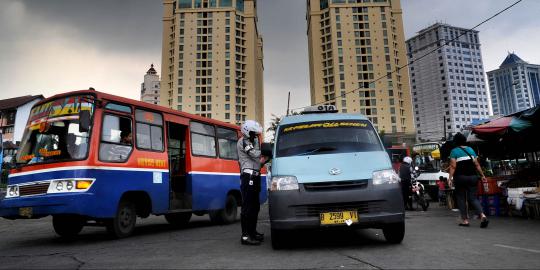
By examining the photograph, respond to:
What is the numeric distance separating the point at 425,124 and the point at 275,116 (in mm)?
111452

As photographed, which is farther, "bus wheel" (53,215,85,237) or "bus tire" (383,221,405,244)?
"bus wheel" (53,215,85,237)

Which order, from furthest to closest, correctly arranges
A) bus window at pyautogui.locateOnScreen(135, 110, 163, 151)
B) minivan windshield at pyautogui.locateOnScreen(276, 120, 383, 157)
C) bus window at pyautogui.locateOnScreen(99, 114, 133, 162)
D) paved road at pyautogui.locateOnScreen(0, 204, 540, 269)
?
bus window at pyautogui.locateOnScreen(135, 110, 163, 151) < bus window at pyautogui.locateOnScreen(99, 114, 133, 162) < minivan windshield at pyautogui.locateOnScreen(276, 120, 383, 157) < paved road at pyautogui.locateOnScreen(0, 204, 540, 269)

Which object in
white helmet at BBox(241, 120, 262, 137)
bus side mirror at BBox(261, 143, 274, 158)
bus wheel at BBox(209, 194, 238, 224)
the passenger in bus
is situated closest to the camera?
bus side mirror at BBox(261, 143, 274, 158)

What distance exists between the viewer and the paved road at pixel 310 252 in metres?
4.45

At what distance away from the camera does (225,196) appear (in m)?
10.7

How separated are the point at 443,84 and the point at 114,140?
16124cm

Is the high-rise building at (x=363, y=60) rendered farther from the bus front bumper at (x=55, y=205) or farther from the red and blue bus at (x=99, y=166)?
the bus front bumper at (x=55, y=205)

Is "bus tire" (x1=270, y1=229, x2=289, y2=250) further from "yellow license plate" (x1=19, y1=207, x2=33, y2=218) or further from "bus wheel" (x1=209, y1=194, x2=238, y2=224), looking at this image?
"bus wheel" (x1=209, y1=194, x2=238, y2=224)

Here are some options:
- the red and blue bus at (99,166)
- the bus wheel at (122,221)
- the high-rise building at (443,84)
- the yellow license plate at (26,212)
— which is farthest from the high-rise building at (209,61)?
the high-rise building at (443,84)

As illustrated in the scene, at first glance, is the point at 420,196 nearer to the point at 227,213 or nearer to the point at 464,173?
the point at 464,173

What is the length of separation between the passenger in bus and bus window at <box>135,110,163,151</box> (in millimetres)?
218

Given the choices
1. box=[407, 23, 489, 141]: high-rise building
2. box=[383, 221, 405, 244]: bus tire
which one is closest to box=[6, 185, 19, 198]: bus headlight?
box=[383, 221, 405, 244]: bus tire

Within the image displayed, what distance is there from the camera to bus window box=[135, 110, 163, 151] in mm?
8172

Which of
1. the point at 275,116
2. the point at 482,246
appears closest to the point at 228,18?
the point at 275,116
